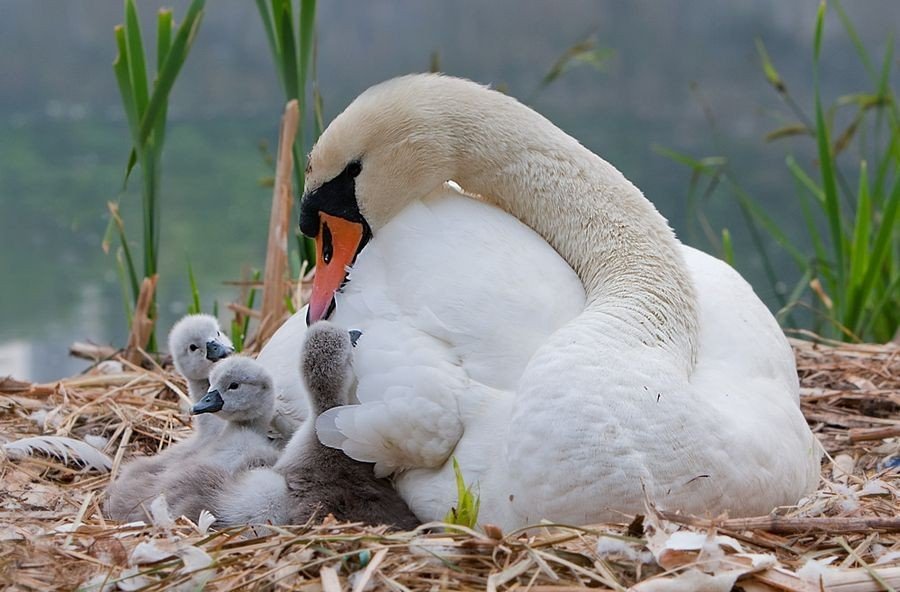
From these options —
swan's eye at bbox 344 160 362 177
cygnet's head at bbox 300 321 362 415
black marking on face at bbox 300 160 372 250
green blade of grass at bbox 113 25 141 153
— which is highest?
green blade of grass at bbox 113 25 141 153

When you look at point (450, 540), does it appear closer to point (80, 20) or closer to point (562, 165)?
point (562, 165)

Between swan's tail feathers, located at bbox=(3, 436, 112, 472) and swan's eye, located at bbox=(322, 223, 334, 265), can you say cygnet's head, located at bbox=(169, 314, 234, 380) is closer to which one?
swan's tail feathers, located at bbox=(3, 436, 112, 472)

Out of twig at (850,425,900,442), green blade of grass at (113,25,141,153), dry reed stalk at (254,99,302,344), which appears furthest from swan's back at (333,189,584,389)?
green blade of grass at (113,25,141,153)

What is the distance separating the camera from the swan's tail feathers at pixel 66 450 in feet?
10.2

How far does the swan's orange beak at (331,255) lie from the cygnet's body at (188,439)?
0.43 meters

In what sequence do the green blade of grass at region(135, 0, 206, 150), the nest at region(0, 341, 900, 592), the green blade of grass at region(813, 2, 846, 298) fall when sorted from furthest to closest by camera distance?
the green blade of grass at region(813, 2, 846, 298), the green blade of grass at region(135, 0, 206, 150), the nest at region(0, 341, 900, 592)

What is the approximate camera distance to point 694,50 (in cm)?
866

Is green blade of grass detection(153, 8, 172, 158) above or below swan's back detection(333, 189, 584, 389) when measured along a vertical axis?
above

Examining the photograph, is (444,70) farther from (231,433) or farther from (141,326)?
(231,433)

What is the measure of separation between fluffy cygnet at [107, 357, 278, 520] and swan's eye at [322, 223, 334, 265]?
0.31 meters

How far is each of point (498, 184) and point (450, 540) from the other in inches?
42.8

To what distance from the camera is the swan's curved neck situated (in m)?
2.74

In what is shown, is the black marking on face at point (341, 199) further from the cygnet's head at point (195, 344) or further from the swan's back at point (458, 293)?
the cygnet's head at point (195, 344)

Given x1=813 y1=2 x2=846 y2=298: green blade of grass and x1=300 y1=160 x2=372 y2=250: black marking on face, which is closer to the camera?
x1=300 y1=160 x2=372 y2=250: black marking on face
